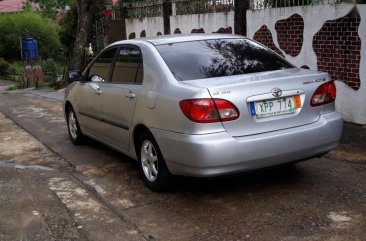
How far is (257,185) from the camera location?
512 centimetres

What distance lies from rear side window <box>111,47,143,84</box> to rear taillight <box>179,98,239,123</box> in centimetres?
111

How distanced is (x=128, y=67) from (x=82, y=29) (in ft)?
40.6

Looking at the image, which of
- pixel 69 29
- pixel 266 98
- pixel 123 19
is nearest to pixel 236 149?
pixel 266 98

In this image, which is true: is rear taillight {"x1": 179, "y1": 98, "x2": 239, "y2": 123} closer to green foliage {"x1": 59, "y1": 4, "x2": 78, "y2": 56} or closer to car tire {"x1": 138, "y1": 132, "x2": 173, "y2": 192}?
car tire {"x1": 138, "y1": 132, "x2": 173, "y2": 192}

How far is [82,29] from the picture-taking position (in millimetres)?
17469

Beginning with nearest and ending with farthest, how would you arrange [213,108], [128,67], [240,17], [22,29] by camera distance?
[213,108] → [128,67] → [240,17] → [22,29]

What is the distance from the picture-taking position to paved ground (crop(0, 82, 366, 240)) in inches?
162

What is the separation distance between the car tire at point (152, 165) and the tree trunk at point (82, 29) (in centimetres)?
1290

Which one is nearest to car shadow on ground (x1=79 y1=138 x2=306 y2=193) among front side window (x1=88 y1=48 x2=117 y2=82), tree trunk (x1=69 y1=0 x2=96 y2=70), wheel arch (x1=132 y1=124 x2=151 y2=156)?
wheel arch (x1=132 y1=124 x2=151 y2=156)

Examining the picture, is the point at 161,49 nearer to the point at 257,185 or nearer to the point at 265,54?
the point at 265,54

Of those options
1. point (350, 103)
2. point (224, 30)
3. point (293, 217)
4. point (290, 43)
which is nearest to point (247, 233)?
point (293, 217)

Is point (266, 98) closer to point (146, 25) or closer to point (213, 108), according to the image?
point (213, 108)

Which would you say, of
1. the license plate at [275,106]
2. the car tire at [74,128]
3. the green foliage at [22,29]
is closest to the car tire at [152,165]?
the license plate at [275,106]

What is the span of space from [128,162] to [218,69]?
207 centimetres
